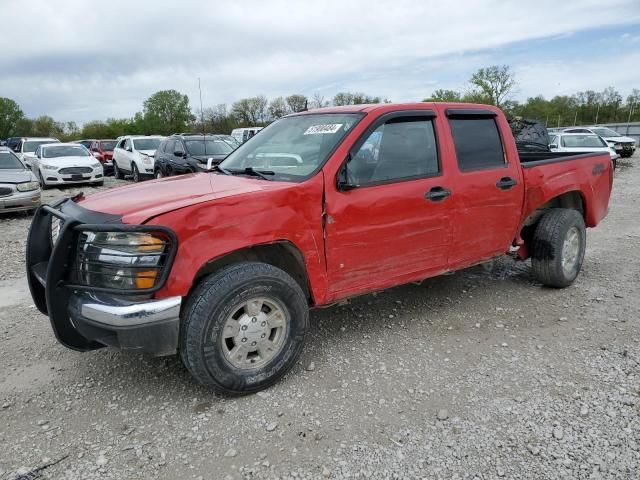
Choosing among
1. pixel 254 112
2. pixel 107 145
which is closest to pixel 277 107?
pixel 254 112

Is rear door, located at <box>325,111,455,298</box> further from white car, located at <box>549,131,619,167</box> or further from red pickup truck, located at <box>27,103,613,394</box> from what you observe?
white car, located at <box>549,131,619,167</box>

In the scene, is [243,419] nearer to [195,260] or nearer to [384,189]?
[195,260]

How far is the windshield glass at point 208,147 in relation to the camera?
1306cm

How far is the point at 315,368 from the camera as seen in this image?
3.56 m

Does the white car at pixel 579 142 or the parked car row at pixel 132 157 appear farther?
the white car at pixel 579 142

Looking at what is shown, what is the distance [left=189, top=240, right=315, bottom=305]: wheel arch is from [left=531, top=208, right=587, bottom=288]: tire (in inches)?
107

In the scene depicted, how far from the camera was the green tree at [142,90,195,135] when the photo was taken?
78.7 m

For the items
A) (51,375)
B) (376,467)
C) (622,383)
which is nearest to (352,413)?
(376,467)

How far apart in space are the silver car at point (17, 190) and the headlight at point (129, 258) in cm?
830

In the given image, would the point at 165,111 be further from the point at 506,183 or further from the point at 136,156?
the point at 506,183

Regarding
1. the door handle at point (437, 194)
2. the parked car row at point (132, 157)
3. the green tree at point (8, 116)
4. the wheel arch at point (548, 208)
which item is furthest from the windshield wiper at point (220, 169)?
the green tree at point (8, 116)

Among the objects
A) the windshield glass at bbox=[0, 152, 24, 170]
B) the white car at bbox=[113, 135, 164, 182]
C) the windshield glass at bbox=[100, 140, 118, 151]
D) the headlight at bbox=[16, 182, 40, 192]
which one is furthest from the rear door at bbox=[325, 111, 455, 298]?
the windshield glass at bbox=[100, 140, 118, 151]

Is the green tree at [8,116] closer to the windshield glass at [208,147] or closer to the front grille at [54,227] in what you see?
the windshield glass at [208,147]

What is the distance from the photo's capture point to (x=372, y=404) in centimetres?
309
